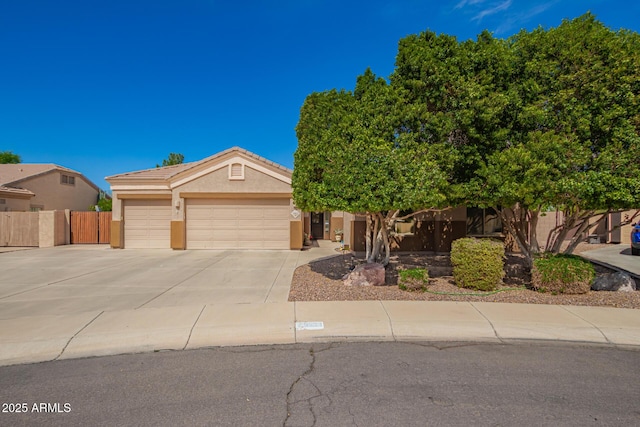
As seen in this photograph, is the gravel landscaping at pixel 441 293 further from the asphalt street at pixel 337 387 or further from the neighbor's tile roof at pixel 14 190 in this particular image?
the neighbor's tile roof at pixel 14 190

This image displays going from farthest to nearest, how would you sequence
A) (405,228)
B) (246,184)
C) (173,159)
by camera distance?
(173,159)
(246,184)
(405,228)

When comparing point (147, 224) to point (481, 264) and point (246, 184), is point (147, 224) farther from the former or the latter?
point (481, 264)

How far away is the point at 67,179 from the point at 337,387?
30841mm

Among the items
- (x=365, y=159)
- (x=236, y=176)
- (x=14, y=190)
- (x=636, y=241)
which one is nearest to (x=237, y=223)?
(x=236, y=176)

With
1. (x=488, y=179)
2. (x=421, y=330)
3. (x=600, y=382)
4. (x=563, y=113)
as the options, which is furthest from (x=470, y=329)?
(x=563, y=113)

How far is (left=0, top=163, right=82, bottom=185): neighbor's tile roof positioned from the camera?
2284cm

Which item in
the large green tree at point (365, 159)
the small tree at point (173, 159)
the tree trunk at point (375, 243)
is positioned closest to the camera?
the large green tree at point (365, 159)

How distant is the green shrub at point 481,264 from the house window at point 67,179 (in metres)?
29.2

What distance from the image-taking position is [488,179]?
750cm

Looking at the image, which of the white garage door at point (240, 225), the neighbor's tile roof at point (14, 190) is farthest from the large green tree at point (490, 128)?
the neighbor's tile roof at point (14, 190)

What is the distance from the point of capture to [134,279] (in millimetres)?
9633

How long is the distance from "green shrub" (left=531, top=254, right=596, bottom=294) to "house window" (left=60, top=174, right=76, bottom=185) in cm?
3068

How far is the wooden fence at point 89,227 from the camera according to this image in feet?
60.5

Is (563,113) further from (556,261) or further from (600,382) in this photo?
(600,382)
